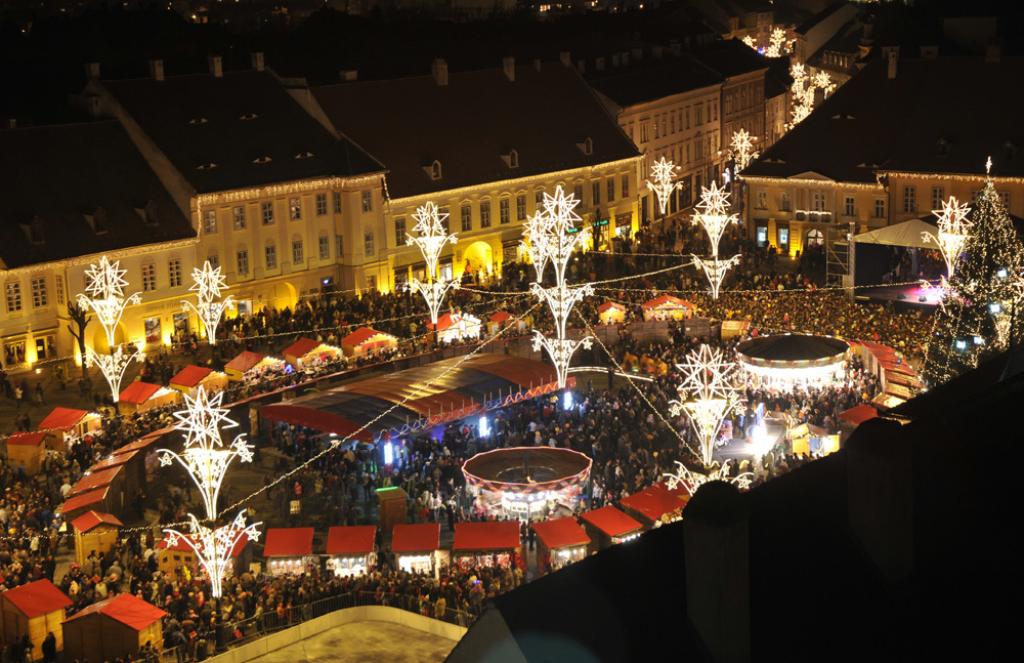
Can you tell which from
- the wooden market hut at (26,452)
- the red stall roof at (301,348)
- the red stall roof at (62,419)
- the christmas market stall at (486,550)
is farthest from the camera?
the red stall roof at (301,348)

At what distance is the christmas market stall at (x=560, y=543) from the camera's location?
1245 inches

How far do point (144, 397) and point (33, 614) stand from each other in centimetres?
1535

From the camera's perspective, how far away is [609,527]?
3231 centimetres

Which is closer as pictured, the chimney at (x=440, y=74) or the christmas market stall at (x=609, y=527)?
the christmas market stall at (x=609, y=527)

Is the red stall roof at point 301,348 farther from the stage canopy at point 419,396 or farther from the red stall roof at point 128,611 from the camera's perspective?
the red stall roof at point 128,611

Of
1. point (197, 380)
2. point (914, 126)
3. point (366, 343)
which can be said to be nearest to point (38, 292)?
point (197, 380)

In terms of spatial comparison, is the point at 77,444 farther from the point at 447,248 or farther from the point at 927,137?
the point at 927,137

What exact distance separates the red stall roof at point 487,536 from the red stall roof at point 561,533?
577 mm

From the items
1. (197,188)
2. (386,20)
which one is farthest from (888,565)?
(386,20)

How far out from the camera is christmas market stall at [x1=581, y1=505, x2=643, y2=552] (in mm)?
32125

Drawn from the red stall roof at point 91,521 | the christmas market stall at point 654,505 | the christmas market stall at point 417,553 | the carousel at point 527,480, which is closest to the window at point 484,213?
the carousel at point 527,480

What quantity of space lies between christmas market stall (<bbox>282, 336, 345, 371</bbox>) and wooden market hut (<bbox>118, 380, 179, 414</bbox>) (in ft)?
14.4

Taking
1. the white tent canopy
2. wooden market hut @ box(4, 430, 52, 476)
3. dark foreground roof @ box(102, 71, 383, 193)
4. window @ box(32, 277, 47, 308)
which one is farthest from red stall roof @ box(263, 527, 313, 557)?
the white tent canopy

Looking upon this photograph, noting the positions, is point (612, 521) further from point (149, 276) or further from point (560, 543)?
point (149, 276)
